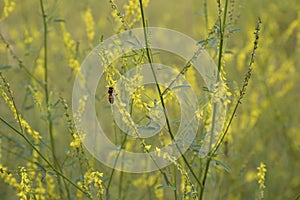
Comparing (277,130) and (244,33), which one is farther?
(244,33)

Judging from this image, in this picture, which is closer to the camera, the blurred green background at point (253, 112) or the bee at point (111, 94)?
the bee at point (111, 94)

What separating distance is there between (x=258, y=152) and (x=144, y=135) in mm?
2101

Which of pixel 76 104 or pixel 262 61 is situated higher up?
pixel 262 61

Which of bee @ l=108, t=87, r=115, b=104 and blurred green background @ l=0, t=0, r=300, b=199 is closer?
bee @ l=108, t=87, r=115, b=104

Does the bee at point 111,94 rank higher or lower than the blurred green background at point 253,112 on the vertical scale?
lower

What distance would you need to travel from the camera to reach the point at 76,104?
244 cm

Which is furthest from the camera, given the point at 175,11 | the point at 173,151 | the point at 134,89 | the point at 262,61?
the point at 175,11

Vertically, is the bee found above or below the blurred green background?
below

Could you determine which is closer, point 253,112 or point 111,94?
point 111,94

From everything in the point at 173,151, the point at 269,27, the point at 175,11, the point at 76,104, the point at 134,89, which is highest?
the point at 175,11

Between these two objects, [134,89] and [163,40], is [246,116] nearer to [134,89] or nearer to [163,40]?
[163,40]

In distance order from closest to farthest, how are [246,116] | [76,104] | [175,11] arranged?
[76,104] < [246,116] < [175,11]

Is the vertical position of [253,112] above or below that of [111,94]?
above

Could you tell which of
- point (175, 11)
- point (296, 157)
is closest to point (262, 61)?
point (296, 157)
